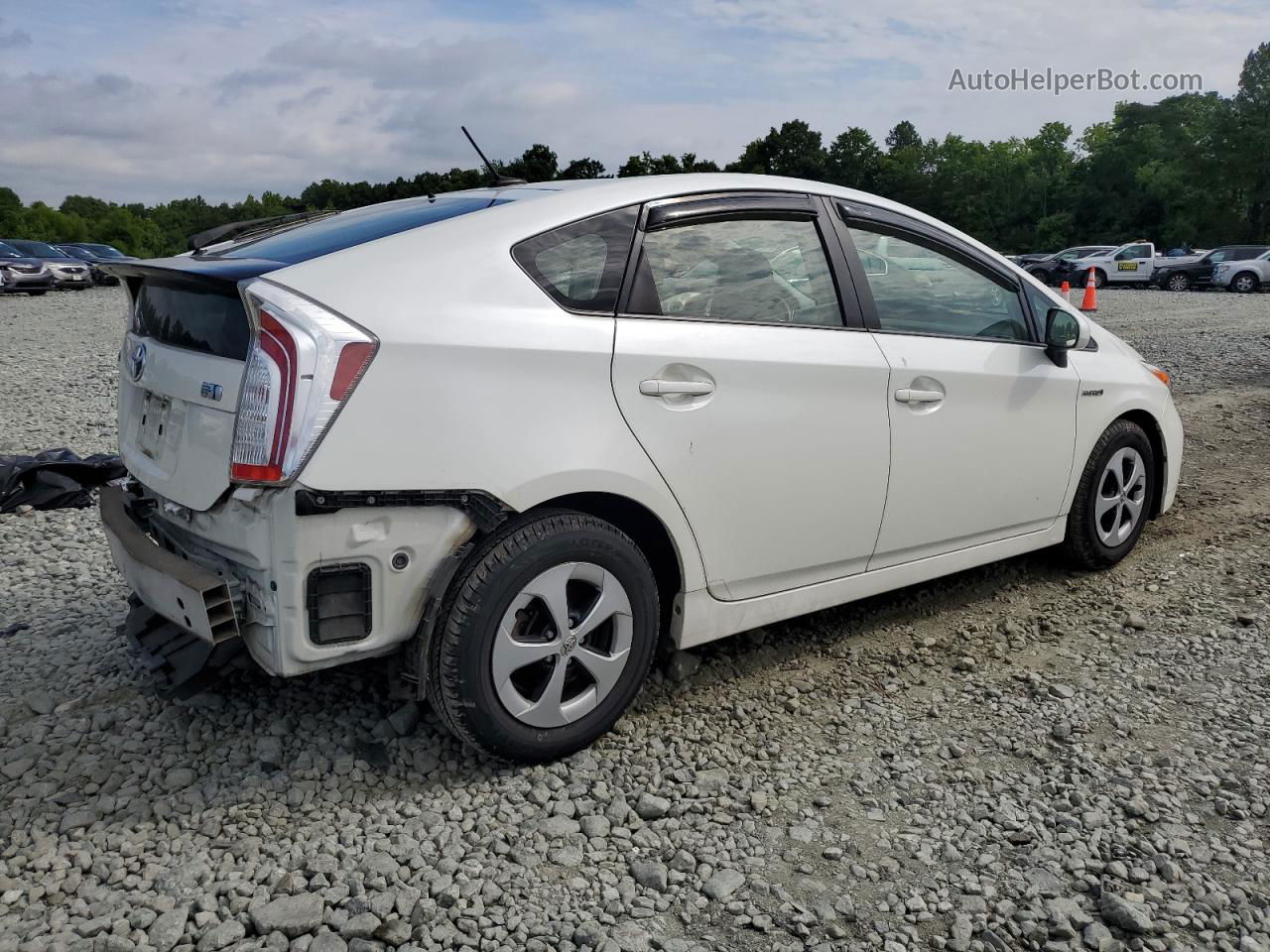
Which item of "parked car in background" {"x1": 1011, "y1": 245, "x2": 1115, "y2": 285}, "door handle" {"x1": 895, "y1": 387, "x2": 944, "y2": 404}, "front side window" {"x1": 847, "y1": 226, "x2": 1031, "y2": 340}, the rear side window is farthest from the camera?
"parked car in background" {"x1": 1011, "y1": 245, "x2": 1115, "y2": 285}

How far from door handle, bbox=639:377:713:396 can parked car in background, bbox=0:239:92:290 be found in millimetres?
29879

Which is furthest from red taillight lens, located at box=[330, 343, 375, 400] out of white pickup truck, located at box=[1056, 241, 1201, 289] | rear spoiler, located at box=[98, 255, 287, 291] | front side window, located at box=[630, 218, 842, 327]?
white pickup truck, located at box=[1056, 241, 1201, 289]

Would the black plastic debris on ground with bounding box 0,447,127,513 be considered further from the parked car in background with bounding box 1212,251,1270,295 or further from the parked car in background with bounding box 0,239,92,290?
the parked car in background with bounding box 1212,251,1270,295

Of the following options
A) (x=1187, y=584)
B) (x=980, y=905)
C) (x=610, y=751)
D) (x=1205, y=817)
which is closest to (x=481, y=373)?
(x=610, y=751)

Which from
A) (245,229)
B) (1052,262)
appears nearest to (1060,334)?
(245,229)

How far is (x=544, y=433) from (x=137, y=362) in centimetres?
144

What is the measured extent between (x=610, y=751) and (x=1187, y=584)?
293 centimetres

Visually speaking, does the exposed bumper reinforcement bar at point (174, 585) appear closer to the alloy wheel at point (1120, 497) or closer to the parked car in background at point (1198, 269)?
the alloy wheel at point (1120, 497)

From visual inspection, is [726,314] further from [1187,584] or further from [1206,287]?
[1206,287]

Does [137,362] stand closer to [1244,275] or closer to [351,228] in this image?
[351,228]

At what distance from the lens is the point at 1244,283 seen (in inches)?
1134

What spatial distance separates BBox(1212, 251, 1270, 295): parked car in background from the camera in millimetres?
28328

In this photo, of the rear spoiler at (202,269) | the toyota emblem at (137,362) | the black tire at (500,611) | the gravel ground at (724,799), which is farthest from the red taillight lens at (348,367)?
the gravel ground at (724,799)

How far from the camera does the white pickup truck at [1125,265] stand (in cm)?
3241
